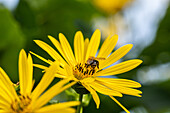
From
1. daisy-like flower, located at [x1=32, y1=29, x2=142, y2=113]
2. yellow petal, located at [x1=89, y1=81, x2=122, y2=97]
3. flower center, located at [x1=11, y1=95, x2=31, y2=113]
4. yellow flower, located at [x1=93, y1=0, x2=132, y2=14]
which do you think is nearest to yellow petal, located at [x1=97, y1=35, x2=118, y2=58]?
daisy-like flower, located at [x1=32, y1=29, x2=142, y2=113]

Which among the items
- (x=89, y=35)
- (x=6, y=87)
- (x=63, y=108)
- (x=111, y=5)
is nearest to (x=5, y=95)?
(x=6, y=87)

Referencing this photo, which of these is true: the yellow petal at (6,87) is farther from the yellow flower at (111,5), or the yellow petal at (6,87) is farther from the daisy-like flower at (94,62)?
the yellow flower at (111,5)

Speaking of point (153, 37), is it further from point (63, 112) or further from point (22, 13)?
point (63, 112)

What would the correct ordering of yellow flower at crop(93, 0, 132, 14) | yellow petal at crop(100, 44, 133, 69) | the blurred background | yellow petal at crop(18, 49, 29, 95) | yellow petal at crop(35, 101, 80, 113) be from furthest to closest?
yellow flower at crop(93, 0, 132, 14) → the blurred background → yellow petal at crop(100, 44, 133, 69) → yellow petal at crop(18, 49, 29, 95) → yellow petal at crop(35, 101, 80, 113)

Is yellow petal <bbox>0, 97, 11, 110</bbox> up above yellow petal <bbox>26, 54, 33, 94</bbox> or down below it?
below

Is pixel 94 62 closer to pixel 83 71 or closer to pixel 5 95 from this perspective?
pixel 83 71

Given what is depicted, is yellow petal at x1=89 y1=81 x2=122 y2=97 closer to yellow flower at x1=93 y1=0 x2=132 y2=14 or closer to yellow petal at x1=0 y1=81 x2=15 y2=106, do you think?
yellow petal at x1=0 y1=81 x2=15 y2=106

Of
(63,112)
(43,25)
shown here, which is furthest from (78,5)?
(63,112)
